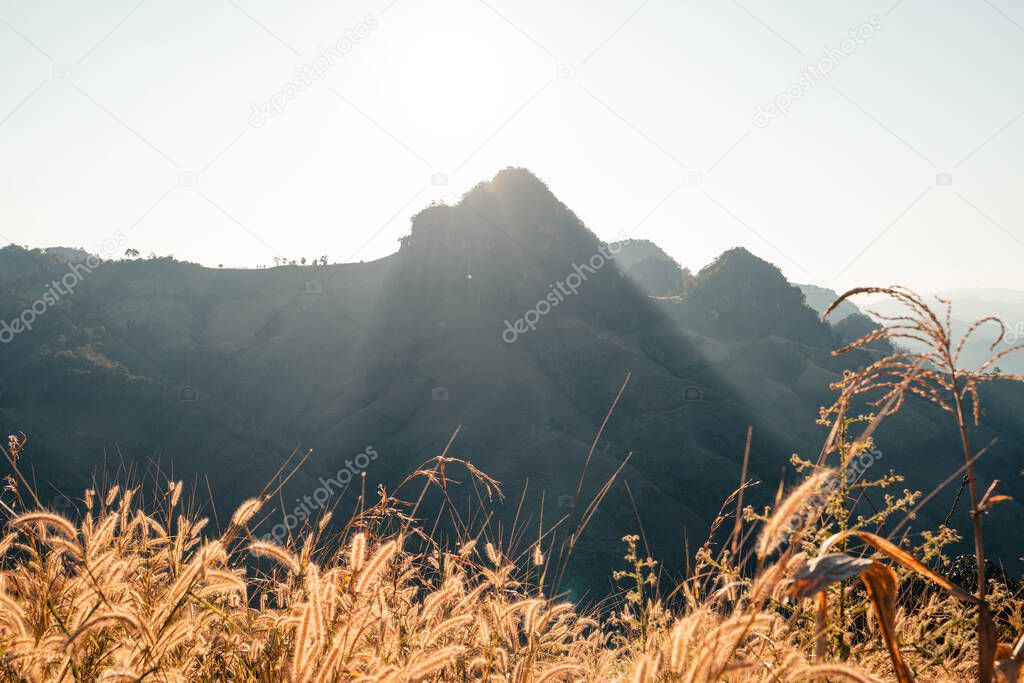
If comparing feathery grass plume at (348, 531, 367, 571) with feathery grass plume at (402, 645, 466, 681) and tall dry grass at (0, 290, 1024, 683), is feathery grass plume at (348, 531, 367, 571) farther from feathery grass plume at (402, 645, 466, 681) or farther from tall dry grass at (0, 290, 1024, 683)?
feathery grass plume at (402, 645, 466, 681)

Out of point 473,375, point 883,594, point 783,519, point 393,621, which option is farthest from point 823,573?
point 473,375

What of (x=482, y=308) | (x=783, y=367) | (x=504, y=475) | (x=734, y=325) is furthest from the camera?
(x=734, y=325)

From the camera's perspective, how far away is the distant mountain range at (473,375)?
139 ft

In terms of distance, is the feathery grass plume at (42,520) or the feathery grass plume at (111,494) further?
the feathery grass plume at (111,494)

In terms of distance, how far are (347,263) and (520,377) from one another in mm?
31756

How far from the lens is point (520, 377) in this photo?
5128 cm

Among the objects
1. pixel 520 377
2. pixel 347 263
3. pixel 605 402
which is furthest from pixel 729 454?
pixel 347 263

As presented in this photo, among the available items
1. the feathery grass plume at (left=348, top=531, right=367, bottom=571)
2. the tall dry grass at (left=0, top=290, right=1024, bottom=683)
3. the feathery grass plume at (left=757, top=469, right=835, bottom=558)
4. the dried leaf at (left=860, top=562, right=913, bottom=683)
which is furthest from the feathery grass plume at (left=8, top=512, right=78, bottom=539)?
the dried leaf at (left=860, top=562, right=913, bottom=683)

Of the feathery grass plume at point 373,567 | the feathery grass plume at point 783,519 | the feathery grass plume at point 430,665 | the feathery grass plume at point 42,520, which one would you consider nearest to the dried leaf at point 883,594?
the feathery grass plume at point 783,519

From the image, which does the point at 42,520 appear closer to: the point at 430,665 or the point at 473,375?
the point at 430,665

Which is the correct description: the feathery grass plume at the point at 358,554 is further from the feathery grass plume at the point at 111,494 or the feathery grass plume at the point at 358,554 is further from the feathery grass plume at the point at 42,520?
the feathery grass plume at the point at 111,494

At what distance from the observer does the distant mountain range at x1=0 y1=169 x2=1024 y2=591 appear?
139 feet

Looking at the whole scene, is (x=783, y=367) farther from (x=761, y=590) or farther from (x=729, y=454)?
(x=761, y=590)

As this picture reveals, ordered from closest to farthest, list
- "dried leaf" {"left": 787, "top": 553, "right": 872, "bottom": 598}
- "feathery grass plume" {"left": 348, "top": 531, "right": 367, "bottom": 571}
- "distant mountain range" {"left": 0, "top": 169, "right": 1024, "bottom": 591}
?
"dried leaf" {"left": 787, "top": 553, "right": 872, "bottom": 598}
"feathery grass plume" {"left": 348, "top": 531, "right": 367, "bottom": 571}
"distant mountain range" {"left": 0, "top": 169, "right": 1024, "bottom": 591}
